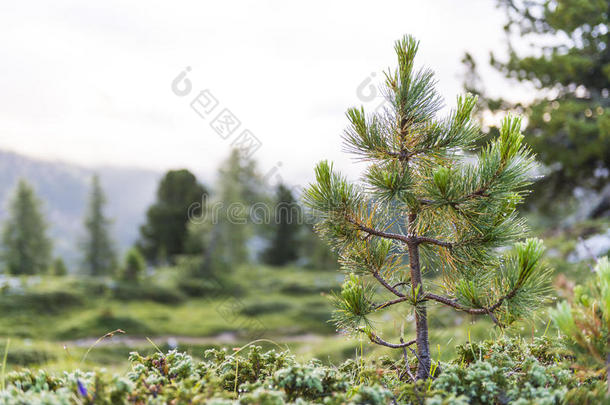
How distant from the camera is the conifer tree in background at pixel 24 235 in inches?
1041

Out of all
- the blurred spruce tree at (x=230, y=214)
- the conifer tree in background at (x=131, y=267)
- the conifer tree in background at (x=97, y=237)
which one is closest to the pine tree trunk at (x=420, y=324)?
the blurred spruce tree at (x=230, y=214)

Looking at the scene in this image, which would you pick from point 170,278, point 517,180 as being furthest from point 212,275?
point 517,180

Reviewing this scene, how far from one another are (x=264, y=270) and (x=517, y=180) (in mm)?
23209

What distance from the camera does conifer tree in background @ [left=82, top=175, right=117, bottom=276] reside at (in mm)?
31375

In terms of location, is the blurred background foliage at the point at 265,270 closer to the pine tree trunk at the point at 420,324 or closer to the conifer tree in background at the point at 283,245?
the pine tree trunk at the point at 420,324

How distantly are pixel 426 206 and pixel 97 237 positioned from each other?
35.0 metres

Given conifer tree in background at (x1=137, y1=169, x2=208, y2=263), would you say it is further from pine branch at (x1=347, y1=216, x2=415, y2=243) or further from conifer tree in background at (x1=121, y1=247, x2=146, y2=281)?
pine branch at (x1=347, y1=216, x2=415, y2=243)

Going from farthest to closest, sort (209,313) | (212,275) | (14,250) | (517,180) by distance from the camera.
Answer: (14,250) < (212,275) < (209,313) < (517,180)

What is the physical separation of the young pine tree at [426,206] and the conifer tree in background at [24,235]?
30722mm

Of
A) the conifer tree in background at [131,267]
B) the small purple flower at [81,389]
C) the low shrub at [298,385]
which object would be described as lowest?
the conifer tree in background at [131,267]

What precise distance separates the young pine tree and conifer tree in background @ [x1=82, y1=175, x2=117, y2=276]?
110ft

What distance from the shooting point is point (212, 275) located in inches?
816

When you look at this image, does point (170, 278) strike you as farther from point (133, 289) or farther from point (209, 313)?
point (209, 313)

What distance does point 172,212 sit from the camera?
28.9 meters
